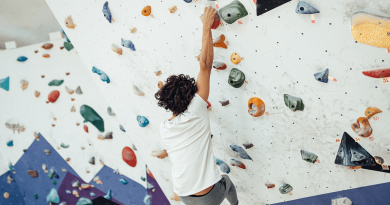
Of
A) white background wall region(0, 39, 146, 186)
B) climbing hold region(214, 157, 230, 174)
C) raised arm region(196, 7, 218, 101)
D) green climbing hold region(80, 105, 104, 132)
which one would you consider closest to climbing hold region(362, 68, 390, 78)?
raised arm region(196, 7, 218, 101)

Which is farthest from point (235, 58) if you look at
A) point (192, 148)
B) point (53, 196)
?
point (53, 196)

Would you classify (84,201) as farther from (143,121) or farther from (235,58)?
(235,58)

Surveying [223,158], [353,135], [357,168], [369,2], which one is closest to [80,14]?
[223,158]

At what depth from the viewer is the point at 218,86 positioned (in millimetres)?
1724

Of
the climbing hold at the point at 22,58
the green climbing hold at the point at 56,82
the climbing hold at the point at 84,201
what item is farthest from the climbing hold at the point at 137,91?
the climbing hold at the point at 84,201

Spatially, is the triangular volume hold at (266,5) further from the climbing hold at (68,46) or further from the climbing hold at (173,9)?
the climbing hold at (68,46)

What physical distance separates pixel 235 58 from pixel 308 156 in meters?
0.71

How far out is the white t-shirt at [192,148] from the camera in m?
1.42

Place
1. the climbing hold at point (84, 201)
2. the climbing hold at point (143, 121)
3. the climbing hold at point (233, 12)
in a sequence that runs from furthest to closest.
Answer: the climbing hold at point (84, 201) < the climbing hold at point (143, 121) < the climbing hold at point (233, 12)

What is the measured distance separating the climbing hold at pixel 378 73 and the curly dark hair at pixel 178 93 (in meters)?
0.83

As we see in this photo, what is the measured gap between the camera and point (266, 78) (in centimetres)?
155

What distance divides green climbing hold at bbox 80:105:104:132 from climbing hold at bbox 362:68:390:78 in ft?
7.40

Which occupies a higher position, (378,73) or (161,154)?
(161,154)

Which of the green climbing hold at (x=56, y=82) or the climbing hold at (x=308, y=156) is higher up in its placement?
the green climbing hold at (x=56, y=82)
